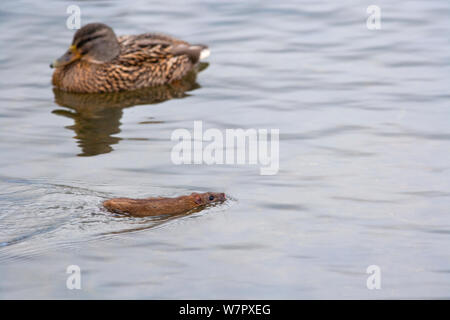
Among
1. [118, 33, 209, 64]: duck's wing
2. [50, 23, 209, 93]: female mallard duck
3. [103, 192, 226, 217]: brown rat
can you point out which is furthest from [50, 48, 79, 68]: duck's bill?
[103, 192, 226, 217]: brown rat

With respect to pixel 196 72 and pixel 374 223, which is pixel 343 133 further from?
pixel 196 72

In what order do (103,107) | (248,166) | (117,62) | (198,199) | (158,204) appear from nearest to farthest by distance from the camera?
(158,204)
(198,199)
(248,166)
(103,107)
(117,62)

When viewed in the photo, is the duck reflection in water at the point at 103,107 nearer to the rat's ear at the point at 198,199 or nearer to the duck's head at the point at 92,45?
the duck's head at the point at 92,45

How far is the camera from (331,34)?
15.3m

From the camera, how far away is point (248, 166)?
10.2 meters

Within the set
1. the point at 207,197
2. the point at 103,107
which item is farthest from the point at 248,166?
the point at 103,107

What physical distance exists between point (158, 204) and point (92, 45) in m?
5.55

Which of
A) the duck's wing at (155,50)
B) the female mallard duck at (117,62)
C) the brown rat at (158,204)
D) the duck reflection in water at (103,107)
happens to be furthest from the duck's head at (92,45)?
the brown rat at (158,204)

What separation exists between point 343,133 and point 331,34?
456cm

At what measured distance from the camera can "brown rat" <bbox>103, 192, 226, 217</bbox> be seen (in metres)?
8.70

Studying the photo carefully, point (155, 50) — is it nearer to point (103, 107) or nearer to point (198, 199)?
point (103, 107)

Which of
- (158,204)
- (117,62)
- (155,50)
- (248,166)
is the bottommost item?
(158,204)

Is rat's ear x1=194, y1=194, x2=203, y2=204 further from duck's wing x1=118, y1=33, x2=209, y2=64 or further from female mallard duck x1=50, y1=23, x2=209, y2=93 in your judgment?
duck's wing x1=118, y1=33, x2=209, y2=64

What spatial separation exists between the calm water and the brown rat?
0.40ft
